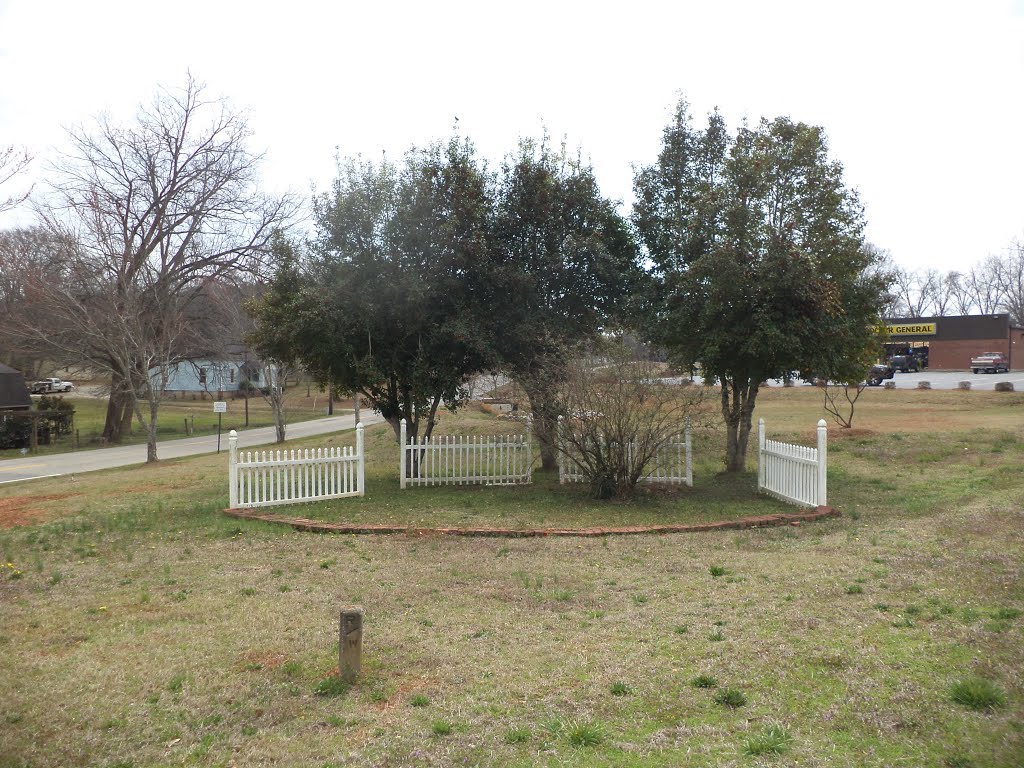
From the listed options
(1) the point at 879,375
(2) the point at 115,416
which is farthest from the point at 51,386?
(1) the point at 879,375

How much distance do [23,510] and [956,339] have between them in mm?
55245

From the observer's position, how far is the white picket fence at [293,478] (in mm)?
10883

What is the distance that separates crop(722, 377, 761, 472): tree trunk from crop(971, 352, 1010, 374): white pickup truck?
4076cm

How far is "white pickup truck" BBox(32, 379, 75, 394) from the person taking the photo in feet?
167

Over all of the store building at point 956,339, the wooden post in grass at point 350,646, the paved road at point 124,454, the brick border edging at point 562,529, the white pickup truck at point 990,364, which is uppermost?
the store building at point 956,339

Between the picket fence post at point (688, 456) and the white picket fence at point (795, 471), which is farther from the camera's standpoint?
the picket fence post at point (688, 456)

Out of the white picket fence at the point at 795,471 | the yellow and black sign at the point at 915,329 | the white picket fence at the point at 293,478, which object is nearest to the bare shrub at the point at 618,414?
the white picket fence at the point at 795,471

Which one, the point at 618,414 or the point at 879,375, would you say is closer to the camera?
the point at 618,414

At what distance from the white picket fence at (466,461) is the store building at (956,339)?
44158mm

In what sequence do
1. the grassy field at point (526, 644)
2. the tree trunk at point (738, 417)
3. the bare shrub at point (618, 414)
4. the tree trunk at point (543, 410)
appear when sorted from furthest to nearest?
1. the tree trunk at point (738, 417)
2. the tree trunk at point (543, 410)
3. the bare shrub at point (618, 414)
4. the grassy field at point (526, 644)

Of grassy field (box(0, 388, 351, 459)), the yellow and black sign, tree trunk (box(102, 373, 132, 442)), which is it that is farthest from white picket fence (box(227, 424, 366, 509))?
the yellow and black sign

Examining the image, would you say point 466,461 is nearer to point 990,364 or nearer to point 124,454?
point 124,454

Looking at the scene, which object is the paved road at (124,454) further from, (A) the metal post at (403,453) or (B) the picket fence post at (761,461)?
(B) the picket fence post at (761,461)

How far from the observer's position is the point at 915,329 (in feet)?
177
